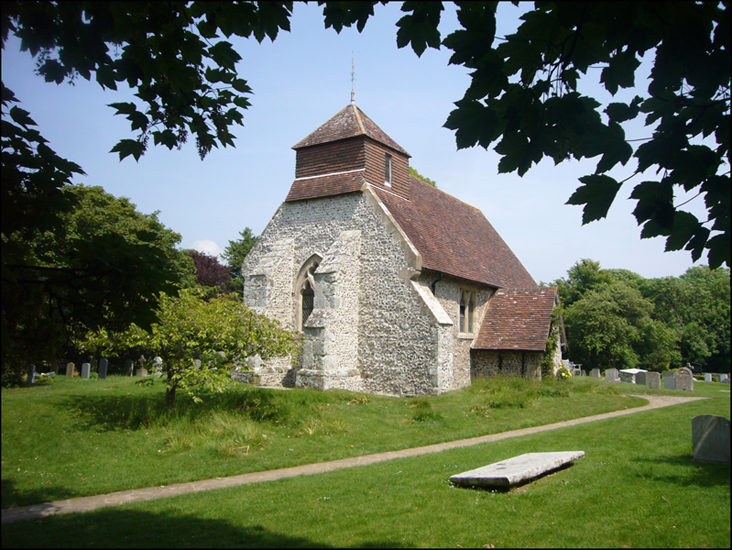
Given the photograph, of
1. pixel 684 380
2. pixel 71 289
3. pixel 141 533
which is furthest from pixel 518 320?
pixel 71 289

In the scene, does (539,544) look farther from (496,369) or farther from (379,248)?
(496,369)

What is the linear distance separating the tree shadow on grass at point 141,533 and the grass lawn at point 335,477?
21mm

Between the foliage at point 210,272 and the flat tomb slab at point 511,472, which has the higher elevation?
the foliage at point 210,272

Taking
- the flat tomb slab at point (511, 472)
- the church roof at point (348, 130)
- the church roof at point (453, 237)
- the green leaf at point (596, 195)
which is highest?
the church roof at point (348, 130)

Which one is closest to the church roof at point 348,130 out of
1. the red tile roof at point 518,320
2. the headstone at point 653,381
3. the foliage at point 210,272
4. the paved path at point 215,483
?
the red tile roof at point 518,320

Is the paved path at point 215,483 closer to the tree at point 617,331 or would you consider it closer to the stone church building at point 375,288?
the stone church building at point 375,288

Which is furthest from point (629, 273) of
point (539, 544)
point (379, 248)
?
point (539, 544)

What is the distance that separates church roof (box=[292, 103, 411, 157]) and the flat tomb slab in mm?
14804

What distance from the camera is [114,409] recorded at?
33.1 feet

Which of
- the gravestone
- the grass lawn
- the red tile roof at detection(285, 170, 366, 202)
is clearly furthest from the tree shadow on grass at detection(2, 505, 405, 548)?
the gravestone

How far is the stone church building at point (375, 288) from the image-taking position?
60.0 feet

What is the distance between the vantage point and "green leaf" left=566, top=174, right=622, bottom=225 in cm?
321

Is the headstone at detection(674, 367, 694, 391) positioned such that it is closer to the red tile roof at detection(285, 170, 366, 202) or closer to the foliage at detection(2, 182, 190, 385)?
the red tile roof at detection(285, 170, 366, 202)

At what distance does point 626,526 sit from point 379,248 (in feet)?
47.9
